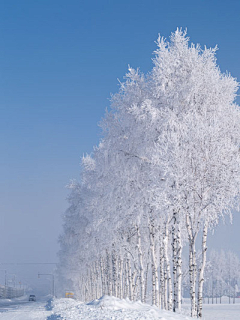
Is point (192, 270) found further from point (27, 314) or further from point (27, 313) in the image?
point (27, 313)

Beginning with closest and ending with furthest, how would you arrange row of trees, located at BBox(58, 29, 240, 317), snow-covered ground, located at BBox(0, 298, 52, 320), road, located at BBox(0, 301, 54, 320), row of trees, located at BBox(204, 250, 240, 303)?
row of trees, located at BBox(58, 29, 240, 317)
road, located at BBox(0, 301, 54, 320)
snow-covered ground, located at BBox(0, 298, 52, 320)
row of trees, located at BBox(204, 250, 240, 303)

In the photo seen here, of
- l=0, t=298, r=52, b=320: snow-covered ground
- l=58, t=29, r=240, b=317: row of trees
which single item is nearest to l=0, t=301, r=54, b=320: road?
l=0, t=298, r=52, b=320: snow-covered ground

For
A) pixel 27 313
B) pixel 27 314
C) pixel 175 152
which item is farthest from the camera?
pixel 27 313

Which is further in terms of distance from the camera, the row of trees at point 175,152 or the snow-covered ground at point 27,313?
the snow-covered ground at point 27,313

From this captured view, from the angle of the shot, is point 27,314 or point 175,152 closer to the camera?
point 175,152

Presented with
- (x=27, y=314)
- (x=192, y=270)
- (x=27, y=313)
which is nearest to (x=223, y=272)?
(x=27, y=313)

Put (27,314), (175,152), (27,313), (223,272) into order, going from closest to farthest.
Result: (175,152), (27,314), (27,313), (223,272)

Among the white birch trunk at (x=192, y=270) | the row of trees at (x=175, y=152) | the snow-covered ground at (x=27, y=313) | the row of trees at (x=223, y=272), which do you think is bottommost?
the row of trees at (x=223, y=272)

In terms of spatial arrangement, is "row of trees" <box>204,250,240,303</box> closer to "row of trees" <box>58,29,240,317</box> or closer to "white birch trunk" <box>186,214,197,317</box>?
"row of trees" <box>58,29,240,317</box>

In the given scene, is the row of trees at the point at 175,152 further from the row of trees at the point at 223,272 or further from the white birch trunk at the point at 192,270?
the row of trees at the point at 223,272

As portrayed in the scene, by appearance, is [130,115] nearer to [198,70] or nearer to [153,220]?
[198,70]

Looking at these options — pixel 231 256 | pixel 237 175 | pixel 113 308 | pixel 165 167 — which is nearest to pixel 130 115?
pixel 165 167

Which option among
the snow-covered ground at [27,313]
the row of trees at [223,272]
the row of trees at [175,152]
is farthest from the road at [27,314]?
the row of trees at [223,272]

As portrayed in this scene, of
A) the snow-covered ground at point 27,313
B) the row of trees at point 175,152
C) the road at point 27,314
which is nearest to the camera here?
the row of trees at point 175,152
